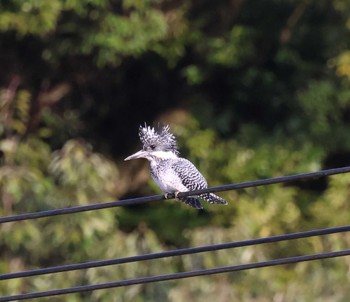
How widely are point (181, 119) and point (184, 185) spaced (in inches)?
202

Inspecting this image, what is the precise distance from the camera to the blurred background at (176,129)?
995 centimetres

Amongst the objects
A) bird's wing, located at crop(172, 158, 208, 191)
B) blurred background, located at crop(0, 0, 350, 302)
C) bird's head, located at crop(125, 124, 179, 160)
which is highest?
blurred background, located at crop(0, 0, 350, 302)

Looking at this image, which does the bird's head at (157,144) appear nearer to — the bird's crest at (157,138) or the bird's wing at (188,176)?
the bird's crest at (157,138)

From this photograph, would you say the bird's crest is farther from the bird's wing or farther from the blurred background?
the blurred background

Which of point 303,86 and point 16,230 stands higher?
point 303,86

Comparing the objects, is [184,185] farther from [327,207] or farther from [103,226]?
[327,207]

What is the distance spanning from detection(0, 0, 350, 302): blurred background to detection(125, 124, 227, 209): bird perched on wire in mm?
2705

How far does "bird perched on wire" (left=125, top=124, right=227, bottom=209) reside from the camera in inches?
266

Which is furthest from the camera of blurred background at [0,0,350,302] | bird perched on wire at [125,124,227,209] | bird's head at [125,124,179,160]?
blurred background at [0,0,350,302]

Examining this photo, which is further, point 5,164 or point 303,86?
point 303,86

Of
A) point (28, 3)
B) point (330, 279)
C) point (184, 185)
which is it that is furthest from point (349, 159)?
point (184, 185)

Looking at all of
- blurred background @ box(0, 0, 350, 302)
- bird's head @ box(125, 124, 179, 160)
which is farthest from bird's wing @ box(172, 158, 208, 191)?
blurred background @ box(0, 0, 350, 302)

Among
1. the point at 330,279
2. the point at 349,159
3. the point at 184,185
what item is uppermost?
the point at 349,159

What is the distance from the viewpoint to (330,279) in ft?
32.2
